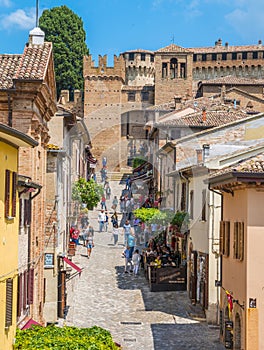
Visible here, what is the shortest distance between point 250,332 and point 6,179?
6891mm

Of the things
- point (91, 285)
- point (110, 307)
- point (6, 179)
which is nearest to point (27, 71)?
point (6, 179)

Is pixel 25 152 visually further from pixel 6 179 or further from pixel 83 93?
pixel 83 93

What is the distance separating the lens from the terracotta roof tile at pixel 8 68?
1865 centimetres

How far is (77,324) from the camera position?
22078mm

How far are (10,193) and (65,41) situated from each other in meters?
68.8

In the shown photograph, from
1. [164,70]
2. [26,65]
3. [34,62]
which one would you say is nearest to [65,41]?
[164,70]

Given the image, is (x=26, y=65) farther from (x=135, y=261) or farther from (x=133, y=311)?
(x=135, y=261)

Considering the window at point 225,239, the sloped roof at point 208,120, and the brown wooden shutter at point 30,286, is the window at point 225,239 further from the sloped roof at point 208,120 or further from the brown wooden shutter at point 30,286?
the sloped roof at point 208,120

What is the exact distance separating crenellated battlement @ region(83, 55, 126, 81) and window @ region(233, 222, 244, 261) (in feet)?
209

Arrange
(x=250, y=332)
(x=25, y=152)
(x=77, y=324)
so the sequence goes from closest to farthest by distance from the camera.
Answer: (x=250, y=332)
(x=25, y=152)
(x=77, y=324)

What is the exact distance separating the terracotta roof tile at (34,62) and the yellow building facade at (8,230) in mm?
4758

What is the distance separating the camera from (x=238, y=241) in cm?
1716

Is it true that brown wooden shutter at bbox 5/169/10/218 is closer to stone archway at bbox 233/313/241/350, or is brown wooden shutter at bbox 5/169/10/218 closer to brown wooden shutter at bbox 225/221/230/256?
stone archway at bbox 233/313/241/350

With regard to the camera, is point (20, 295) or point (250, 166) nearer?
point (250, 166)
